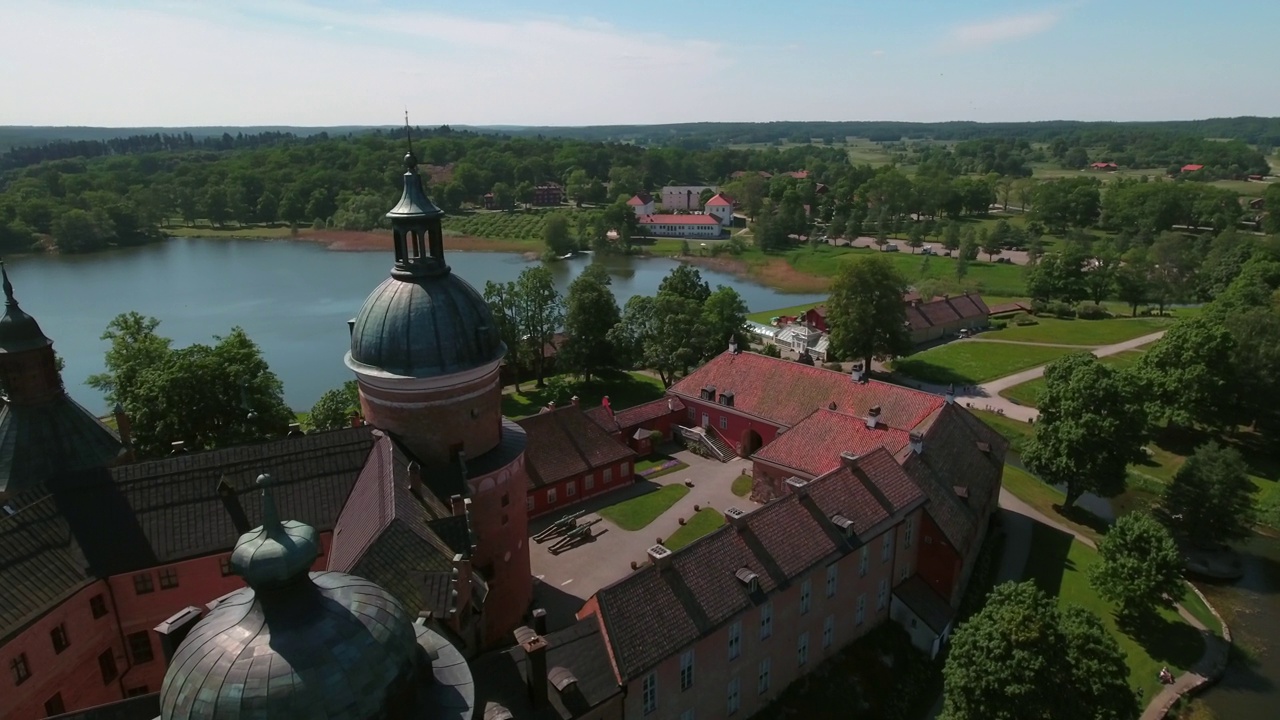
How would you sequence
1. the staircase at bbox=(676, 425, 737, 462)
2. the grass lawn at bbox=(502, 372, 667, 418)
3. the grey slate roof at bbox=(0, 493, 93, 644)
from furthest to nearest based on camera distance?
the grass lawn at bbox=(502, 372, 667, 418), the staircase at bbox=(676, 425, 737, 462), the grey slate roof at bbox=(0, 493, 93, 644)

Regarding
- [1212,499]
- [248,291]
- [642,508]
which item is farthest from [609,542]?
[248,291]

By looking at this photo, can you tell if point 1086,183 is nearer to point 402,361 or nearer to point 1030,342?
point 1030,342

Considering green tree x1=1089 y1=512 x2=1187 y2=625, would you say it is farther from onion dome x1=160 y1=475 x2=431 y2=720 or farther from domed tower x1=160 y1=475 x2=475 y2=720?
onion dome x1=160 y1=475 x2=431 y2=720

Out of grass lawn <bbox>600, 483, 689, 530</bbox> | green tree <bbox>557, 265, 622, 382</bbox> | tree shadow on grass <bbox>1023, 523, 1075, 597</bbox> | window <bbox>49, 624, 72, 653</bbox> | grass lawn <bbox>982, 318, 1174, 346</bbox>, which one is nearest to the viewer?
window <bbox>49, 624, 72, 653</bbox>

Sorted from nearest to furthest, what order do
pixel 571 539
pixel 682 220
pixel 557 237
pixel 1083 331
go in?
pixel 571 539
pixel 1083 331
pixel 557 237
pixel 682 220

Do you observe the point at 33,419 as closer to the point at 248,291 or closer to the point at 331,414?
the point at 331,414

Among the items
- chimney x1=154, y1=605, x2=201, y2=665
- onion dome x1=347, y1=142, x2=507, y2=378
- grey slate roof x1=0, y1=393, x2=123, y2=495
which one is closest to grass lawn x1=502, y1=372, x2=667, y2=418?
onion dome x1=347, y1=142, x2=507, y2=378
